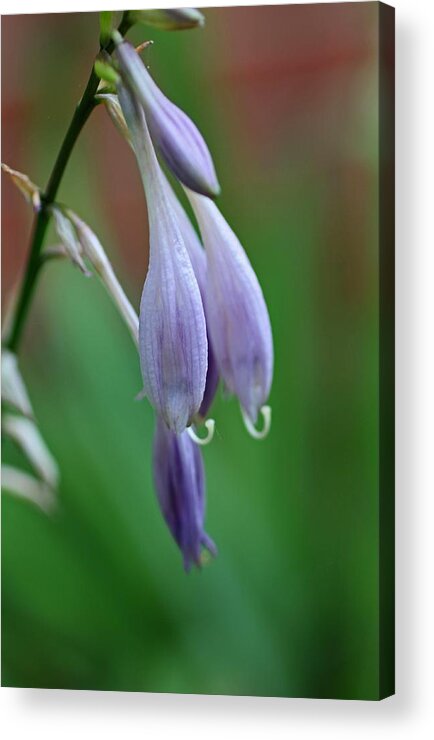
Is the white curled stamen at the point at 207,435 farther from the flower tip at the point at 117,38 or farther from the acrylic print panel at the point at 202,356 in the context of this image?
the flower tip at the point at 117,38

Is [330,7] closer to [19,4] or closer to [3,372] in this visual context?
[19,4]

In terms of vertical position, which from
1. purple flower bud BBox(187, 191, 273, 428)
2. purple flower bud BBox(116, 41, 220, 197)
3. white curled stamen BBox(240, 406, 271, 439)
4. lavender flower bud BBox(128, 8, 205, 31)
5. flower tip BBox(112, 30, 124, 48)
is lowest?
white curled stamen BBox(240, 406, 271, 439)

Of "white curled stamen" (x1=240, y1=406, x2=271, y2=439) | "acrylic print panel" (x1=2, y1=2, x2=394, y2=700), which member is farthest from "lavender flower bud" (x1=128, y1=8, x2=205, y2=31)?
"white curled stamen" (x1=240, y1=406, x2=271, y2=439)

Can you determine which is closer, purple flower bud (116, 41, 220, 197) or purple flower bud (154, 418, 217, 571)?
purple flower bud (116, 41, 220, 197)

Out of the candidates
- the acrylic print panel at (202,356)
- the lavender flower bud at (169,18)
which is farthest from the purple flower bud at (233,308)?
the lavender flower bud at (169,18)

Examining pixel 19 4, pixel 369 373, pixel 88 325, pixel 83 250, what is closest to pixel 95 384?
pixel 88 325

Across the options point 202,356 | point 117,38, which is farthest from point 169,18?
point 202,356

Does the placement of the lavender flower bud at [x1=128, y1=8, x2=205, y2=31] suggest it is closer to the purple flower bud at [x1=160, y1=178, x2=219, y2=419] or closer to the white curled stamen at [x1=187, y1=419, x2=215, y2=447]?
the purple flower bud at [x1=160, y1=178, x2=219, y2=419]
